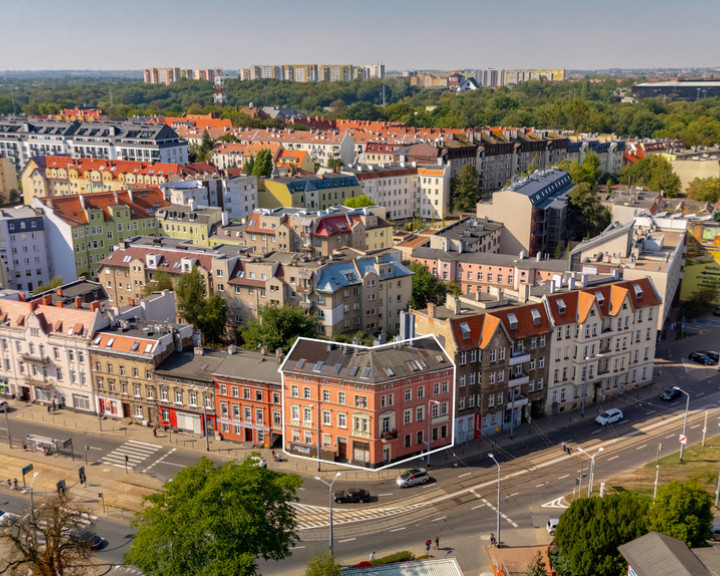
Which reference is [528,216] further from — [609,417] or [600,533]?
[600,533]

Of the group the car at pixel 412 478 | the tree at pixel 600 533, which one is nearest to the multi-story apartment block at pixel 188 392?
the car at pixel 412 478

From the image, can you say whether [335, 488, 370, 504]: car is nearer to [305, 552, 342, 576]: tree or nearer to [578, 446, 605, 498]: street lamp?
[305, 552, 342, 576]: tree

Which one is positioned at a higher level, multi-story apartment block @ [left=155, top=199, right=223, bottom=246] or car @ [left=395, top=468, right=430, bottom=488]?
multi-story apartment block @ [left=155, top=199, right=223, bottom=246]

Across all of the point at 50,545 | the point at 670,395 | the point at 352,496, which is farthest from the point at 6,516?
the point at 670,395

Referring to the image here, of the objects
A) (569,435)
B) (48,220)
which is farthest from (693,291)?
(48,220)

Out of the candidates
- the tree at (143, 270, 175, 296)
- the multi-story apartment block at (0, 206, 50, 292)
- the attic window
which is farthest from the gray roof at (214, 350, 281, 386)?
the multi-story apartment block at (0, 206, 50, 292)

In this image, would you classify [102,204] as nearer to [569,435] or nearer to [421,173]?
[421,173]
